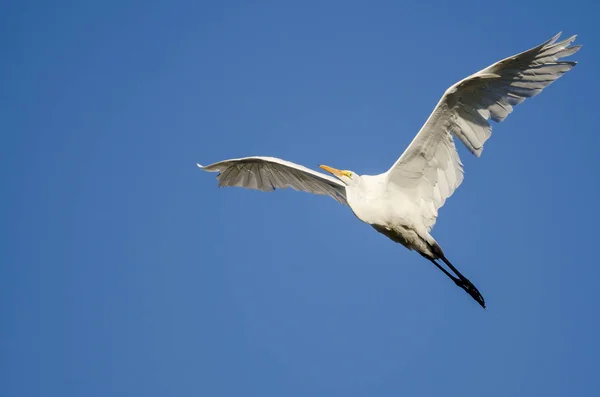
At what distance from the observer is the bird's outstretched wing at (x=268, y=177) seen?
15.5 meters

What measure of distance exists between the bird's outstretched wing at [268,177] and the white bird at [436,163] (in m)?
0.03

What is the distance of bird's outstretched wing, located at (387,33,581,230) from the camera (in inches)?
487

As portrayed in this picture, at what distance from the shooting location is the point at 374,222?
13852 mm

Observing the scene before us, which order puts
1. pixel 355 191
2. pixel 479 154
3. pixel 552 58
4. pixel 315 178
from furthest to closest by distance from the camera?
pixel 315 178 → pixel 355 191 → pixel 479 154 → pixel 552 58

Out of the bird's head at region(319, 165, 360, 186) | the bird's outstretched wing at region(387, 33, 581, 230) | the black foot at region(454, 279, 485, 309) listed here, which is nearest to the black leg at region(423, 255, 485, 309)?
the black foot at region(454, 279, 485, 309)

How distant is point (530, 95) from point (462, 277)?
145 inches

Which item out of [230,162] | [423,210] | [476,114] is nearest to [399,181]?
[423,210]

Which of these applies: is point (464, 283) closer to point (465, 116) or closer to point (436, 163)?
point (436, 163)

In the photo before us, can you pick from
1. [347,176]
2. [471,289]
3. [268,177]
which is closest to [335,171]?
[347,176]

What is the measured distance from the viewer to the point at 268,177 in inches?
Answer: 638

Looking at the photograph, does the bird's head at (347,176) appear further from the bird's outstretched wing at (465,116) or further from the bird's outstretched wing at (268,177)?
the bird's outstretched wing at (465,116)

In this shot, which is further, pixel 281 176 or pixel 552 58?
pixel 281 176

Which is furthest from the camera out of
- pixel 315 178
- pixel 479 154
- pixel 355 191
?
pixel 315 178

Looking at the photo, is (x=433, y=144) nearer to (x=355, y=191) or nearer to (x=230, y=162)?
(x=355, y=191)
